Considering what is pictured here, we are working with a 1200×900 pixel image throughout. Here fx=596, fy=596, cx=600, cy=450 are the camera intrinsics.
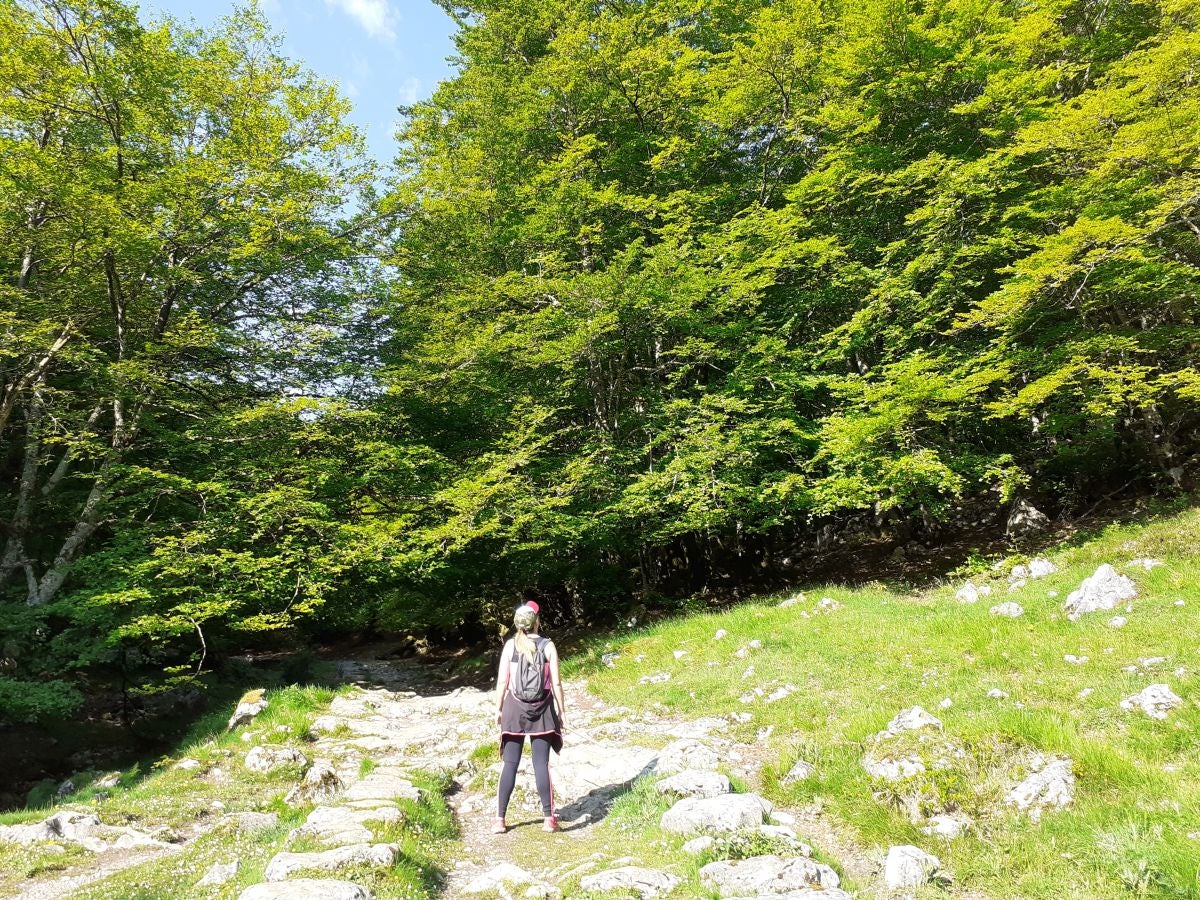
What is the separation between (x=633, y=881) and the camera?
3924 millimetres

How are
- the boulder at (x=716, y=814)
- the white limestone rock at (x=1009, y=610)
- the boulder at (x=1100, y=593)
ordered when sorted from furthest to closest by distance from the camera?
the white limestone rock at (x=1009, y=610) < the boulder at (x=1100, y=593) < the boulder at (x=716, y=814)

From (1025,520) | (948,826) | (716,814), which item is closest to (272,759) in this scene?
(716,814)

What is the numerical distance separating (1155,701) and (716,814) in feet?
13.5

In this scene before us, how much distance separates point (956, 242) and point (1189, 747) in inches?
509

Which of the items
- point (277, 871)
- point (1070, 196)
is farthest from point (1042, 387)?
point (277, 871)

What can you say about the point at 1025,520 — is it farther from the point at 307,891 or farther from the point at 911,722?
the point at 307,891

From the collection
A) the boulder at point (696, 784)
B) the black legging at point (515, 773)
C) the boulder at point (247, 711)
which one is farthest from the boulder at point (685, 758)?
the boulder at point (247, 711)

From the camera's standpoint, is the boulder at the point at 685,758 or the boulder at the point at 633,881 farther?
the boulder at the point at 685,758

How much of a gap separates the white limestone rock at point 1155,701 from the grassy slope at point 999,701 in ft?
0.35

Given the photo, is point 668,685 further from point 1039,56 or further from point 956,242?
point 1039,56

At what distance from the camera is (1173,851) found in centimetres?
342

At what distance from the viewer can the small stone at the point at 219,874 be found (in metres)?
4.36

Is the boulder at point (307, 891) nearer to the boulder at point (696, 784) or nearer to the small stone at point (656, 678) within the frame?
the boulder at point (696, 784)

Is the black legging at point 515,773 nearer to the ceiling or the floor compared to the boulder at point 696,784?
nearer to the ceiling
